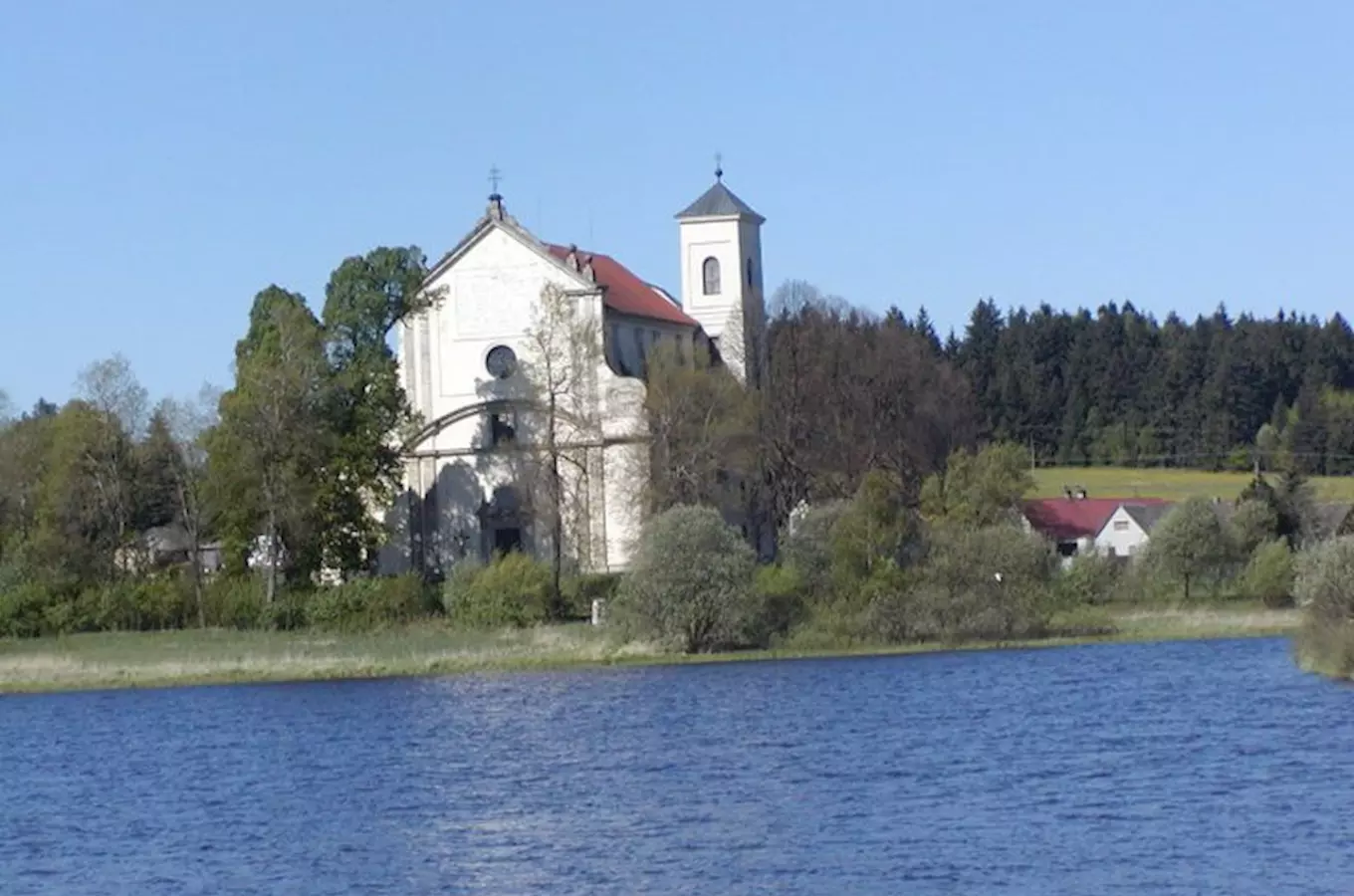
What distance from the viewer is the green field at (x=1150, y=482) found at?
414 feet

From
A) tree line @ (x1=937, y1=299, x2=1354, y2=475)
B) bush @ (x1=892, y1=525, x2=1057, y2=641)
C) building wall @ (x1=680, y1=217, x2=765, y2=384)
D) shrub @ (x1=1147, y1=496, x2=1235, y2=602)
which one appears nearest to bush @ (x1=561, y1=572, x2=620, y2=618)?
bush @ (x1=892, y1=525, x2=1057, y2=641)

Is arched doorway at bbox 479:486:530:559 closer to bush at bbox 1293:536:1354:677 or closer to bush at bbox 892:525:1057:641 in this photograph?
bush at bbox 892:525:1057:641

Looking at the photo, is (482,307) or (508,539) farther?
(482,307)

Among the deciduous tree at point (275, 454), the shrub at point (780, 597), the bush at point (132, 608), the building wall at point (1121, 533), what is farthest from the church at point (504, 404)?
the building wall at point (1121, 533)

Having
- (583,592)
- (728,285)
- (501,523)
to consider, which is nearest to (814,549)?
(583,592)

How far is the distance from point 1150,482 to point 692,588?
80.0 metres

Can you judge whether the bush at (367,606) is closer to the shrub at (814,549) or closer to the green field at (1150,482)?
the shrub at (814,549)

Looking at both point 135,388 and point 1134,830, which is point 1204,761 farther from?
Result: point 135,388

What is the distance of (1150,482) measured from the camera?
13625 cm

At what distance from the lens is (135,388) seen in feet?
274

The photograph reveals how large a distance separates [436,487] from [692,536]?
1111 inches

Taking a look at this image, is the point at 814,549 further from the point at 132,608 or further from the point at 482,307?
the point at 482,307

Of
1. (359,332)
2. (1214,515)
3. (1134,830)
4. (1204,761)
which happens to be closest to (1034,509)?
(1214,515)

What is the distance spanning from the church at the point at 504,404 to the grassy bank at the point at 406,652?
13267 millimetres
